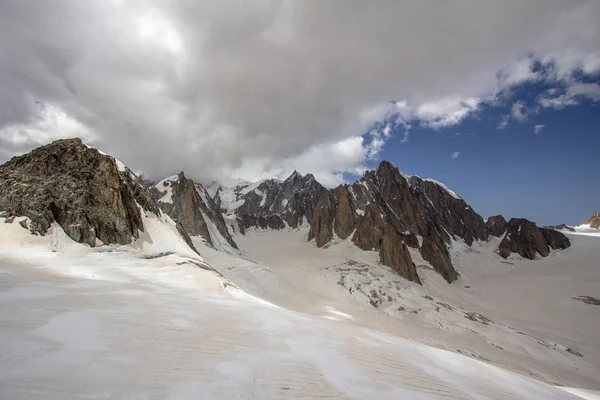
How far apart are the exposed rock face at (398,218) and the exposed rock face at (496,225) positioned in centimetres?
348

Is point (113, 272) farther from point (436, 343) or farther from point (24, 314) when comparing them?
point (436, 343)

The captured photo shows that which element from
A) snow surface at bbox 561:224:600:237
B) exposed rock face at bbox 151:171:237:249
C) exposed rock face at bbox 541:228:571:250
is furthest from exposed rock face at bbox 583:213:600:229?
exposed rock face at bbox 151:171:237:249

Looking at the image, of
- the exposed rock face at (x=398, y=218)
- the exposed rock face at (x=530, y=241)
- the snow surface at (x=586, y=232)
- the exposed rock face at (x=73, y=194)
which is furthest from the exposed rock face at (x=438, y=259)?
the snow surface at (x=586, y=232)

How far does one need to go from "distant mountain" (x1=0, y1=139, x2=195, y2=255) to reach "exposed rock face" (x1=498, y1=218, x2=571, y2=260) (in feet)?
356

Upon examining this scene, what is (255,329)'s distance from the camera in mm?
6309

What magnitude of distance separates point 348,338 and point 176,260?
41.8 ft

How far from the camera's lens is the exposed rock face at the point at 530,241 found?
8944 centimetres

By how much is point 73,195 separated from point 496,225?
12887cm

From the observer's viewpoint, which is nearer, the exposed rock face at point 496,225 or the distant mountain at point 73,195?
the distant mountain at point 73,195

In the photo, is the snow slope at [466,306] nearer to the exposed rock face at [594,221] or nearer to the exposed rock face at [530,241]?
the exposed rock face at [530,241]

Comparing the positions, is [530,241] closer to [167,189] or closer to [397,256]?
[397,256]

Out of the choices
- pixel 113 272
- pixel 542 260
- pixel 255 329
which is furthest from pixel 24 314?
pixel 542 260

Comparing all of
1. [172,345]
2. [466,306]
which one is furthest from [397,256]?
[172,345]

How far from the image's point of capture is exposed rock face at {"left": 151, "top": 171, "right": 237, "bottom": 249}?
52.7 m
